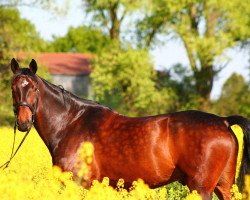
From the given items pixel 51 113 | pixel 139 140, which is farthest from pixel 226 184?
pixel 51 113

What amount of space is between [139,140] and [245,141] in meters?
1.35

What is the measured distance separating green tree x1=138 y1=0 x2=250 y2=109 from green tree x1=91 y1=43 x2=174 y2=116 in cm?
252

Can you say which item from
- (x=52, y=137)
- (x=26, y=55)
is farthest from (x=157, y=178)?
(x=26, y=55)

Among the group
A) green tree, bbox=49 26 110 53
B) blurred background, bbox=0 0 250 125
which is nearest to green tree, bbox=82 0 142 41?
blurred background, bbox=0 0 250 125

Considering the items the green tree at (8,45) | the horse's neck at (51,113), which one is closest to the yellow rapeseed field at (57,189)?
the horse's neck at (51,113)

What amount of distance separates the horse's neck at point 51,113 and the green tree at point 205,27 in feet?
114

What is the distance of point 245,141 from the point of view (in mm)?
8617

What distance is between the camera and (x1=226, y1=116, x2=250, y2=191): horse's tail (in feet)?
27.8

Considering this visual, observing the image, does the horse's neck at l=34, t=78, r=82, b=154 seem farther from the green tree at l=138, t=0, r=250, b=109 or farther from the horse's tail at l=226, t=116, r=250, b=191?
the green tree at l=138, t=0, r=250, b=109

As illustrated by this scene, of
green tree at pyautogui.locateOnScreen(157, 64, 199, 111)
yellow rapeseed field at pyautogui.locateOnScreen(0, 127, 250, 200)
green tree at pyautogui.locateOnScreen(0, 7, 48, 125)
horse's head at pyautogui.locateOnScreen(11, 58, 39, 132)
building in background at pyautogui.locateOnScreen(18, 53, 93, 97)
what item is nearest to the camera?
yellow rapeseed field at pyautogui.locateOnScreen(0, 127, 250, 200)

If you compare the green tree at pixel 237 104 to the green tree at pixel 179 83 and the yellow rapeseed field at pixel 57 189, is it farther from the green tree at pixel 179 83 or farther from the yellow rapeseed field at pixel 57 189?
the yellow rapeseed field at pixel 57 189

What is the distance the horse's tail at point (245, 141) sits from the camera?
848 centimetres

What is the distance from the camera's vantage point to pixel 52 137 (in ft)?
29.0

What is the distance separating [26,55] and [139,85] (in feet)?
41.8
